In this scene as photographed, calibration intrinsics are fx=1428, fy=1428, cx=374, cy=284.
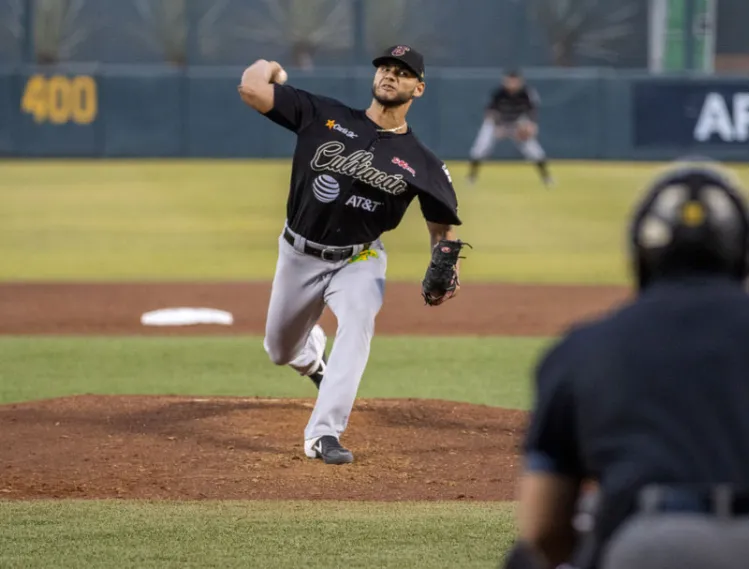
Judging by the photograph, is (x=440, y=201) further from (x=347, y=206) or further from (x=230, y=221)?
(x=230, y=221)

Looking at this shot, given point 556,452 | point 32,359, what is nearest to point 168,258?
point 32,359

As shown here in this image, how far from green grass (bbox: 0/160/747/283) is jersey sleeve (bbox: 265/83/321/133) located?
8.35m

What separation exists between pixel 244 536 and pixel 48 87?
83.6 feet

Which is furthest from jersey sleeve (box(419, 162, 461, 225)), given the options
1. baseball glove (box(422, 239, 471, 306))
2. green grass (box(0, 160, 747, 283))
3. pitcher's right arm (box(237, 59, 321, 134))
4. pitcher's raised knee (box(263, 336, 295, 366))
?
green grass (box(0, 160, 747, 283))

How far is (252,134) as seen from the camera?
29406mm

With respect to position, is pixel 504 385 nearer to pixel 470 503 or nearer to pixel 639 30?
pixel 470 503

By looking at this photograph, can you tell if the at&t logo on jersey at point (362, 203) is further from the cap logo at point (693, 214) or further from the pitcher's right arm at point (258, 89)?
the cap logo at point (693, 214)

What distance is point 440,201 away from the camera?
6.59 metres

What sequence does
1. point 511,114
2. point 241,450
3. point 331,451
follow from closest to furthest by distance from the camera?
point 331,451
point 241,450
point 511,114

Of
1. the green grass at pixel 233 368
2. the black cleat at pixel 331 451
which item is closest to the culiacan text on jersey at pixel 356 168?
the black cleat at pixel 331 451

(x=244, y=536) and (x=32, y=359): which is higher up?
(x=244, y=536)

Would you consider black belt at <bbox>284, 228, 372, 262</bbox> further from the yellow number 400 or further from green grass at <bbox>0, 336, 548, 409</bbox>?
the yellow number 400

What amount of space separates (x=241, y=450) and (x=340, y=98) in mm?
23050

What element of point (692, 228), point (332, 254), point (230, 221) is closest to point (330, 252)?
point (332, 254)
